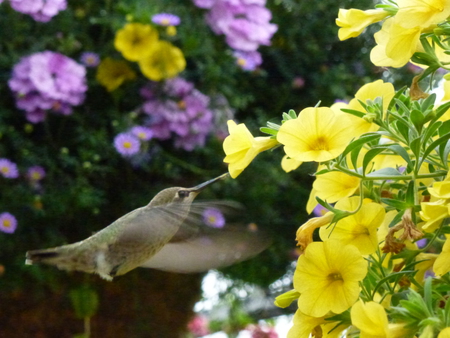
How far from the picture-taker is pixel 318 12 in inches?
59.8

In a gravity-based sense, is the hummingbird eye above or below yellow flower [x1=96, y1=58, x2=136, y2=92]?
above

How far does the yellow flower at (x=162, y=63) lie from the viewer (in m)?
1.27

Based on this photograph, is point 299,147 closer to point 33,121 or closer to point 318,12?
point 33,121

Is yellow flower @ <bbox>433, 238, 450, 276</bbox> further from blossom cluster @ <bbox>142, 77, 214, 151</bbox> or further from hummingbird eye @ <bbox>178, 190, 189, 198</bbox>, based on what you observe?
blossom cluster @ <bbox>142, 77, 214, 151</bbox>

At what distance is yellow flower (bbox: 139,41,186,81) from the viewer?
127cm

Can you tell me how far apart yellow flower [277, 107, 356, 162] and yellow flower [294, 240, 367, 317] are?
8 centimetres

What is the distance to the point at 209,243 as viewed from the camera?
2.40 feet

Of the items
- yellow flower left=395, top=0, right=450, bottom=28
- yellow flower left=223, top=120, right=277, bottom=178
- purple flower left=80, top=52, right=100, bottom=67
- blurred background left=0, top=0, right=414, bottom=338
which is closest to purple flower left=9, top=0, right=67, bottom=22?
blurred background left=0, top=0, right=414, bottom=338

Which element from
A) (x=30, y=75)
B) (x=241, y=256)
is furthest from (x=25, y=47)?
(x=241, y=256)

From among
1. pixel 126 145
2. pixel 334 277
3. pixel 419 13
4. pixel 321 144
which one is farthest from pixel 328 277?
pixel 126 145

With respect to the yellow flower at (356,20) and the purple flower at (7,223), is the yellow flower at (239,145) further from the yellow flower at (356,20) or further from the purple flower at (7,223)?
the purple flower at (7,223)

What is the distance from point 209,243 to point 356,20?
1.16ft

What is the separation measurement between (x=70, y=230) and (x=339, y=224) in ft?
3.01

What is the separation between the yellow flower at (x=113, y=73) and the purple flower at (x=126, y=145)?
0.14 metres
